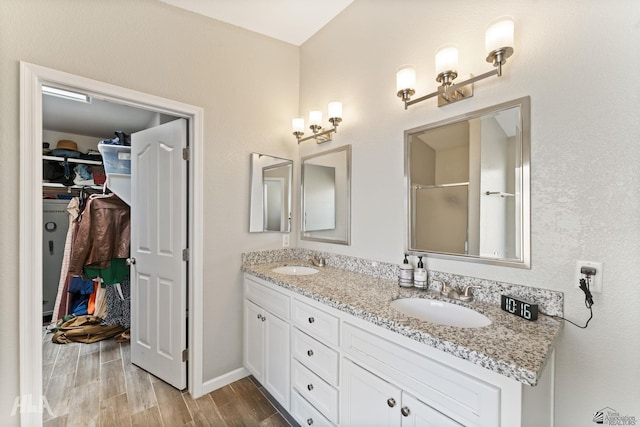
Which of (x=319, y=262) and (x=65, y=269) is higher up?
(x=319, y=262)

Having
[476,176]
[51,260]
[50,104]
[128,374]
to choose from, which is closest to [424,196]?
[476,176]

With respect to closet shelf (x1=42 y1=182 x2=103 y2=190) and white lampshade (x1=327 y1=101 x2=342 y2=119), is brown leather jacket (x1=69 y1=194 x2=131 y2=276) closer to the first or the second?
closet shelf (x1=42 y1=182 x2=103 y2=190)

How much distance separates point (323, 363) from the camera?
1409 mm

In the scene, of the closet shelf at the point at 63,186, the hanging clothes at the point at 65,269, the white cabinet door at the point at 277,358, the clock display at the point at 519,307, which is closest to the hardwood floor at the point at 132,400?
the white cabinet door at the point at 277,358

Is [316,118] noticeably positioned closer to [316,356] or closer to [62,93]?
[316,356]

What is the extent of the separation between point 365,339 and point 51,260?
3.94m

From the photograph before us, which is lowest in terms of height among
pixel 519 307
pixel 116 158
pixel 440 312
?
pixel 440 312

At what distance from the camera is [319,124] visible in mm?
2133

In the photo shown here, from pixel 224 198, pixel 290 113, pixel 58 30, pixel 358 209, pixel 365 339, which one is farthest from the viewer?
pixel 290 113

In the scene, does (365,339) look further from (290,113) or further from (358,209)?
(290,113)

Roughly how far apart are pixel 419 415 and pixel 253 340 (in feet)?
4.30

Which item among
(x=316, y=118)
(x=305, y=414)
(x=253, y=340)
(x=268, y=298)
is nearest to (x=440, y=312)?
(x=305, y=414)

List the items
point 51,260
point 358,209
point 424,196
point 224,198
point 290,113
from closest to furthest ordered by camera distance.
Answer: point 424,196 → point 358,209 → point 224,198 → point 290,113 → point 51,260

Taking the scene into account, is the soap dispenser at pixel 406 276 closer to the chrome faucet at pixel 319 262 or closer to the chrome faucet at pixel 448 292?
the chrome faucet at pixel 448 292
